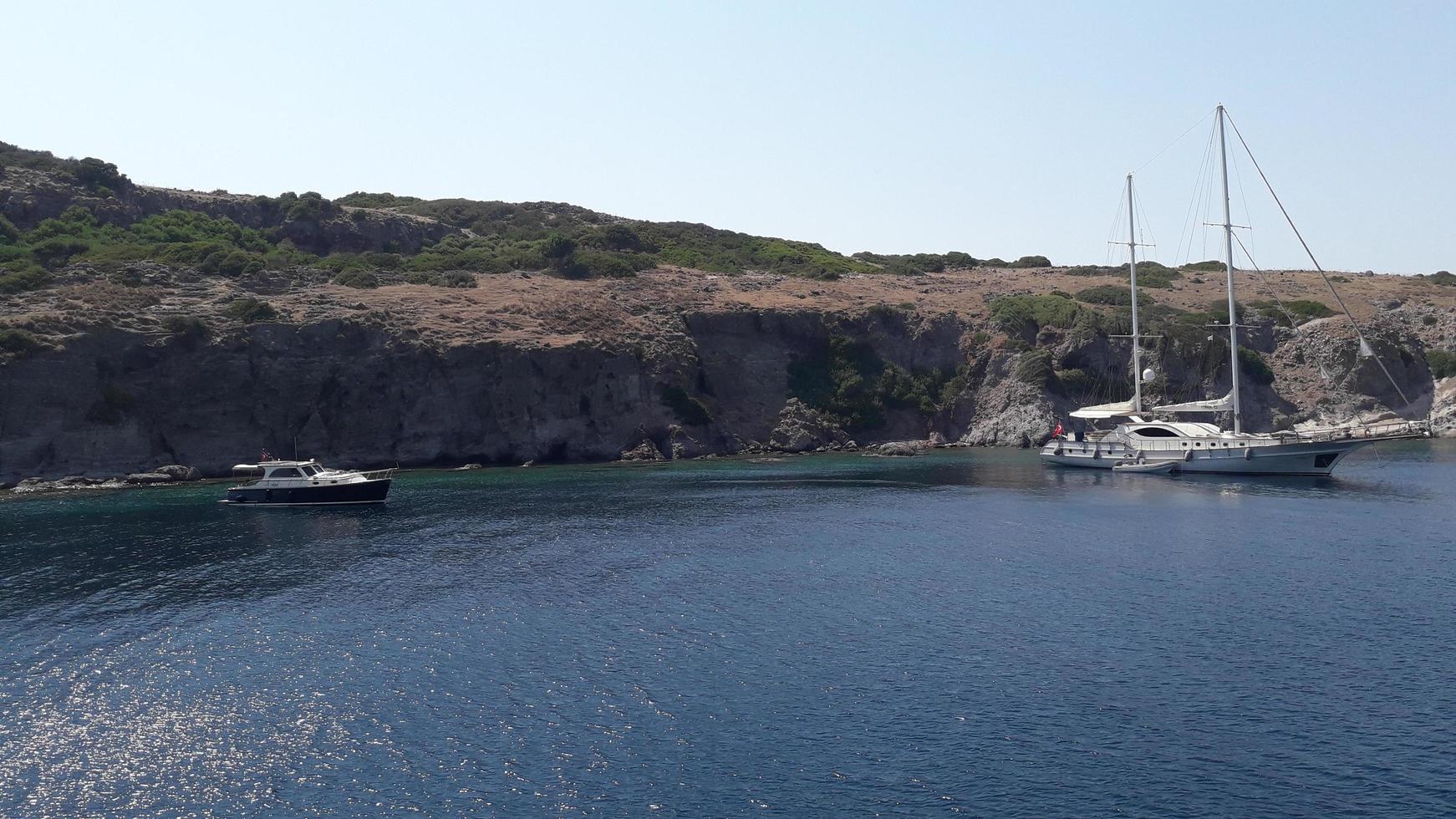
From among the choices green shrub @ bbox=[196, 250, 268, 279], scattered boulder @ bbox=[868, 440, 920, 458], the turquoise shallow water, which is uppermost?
green shrub @ bbox=[196, 250, 268, 279]

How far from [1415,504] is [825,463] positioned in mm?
42824

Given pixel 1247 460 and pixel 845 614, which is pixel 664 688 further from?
pixel 1247 460

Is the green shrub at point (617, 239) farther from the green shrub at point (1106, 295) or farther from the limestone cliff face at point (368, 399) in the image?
the green shrub at point (1106, 295)

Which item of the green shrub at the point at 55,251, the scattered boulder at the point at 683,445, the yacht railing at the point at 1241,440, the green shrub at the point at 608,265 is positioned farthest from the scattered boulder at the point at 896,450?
the green shrub at the point at 55,251

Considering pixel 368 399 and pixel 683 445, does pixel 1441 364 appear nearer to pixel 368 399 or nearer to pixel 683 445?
pixel 683 445

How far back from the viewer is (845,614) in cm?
3700

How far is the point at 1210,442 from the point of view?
7481 centimetres

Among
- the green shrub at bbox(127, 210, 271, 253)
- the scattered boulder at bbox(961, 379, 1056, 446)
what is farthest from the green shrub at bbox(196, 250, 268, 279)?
the scattered boulder at bbox(961, 379, 1056, 446)

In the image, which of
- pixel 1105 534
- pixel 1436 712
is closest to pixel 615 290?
pixel 1105 534

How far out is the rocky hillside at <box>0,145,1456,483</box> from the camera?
85625mm

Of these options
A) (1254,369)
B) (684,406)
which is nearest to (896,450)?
(684,406)

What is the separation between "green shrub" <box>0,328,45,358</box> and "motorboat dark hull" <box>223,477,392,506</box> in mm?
25510

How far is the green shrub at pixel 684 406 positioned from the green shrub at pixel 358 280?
103 feet

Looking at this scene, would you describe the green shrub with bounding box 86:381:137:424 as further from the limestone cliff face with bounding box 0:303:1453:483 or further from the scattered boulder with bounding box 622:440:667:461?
the scattered boulder with bounding box 622:440:667:461
